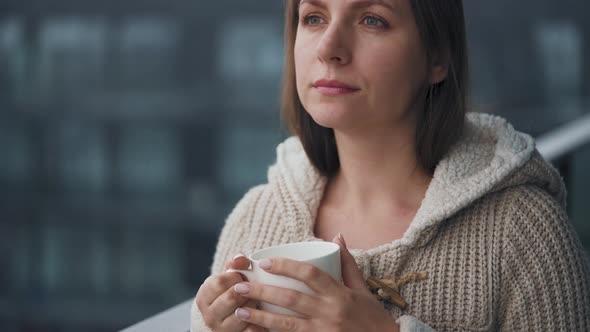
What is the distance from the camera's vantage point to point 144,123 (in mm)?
21531

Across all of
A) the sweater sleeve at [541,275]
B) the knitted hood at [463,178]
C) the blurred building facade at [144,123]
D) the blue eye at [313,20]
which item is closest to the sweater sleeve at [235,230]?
the knitted hood at [463,178]

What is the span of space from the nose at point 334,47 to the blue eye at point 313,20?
0.19ft

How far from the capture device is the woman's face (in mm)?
1006

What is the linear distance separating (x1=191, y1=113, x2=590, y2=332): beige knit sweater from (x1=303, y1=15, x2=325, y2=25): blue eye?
26 centimetres

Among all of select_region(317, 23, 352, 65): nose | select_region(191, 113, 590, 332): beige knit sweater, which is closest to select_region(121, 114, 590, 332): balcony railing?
select_region(191, 113, 590, 332): beige knit sweater

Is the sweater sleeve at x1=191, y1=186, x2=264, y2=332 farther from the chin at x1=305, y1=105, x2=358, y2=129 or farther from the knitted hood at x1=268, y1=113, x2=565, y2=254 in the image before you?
the chin at x1=305, y1=105, x2=358, y2=129

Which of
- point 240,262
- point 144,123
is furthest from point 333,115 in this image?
point 144,123

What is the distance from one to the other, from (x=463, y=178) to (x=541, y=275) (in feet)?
0.53

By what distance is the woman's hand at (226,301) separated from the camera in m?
0.85

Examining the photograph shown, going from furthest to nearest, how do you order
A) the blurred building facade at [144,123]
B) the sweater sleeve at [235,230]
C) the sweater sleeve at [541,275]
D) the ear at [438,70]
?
the blurred building facade at [144,123]
the sweater sleeve at [235,230]
the ear at [438,70]
the sweater sleeve at [541,275]

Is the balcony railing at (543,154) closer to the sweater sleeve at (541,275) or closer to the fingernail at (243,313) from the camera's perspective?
the fingernail at (243,313)

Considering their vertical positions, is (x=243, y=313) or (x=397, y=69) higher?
(x=397, y=69)

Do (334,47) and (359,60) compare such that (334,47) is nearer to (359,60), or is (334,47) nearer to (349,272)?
(359,60)

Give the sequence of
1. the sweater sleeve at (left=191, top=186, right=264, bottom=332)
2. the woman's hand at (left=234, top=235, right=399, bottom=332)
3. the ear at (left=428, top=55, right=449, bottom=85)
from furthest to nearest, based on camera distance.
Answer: the sweater sleeve at (left=191, top=186, right=264, bottom=332) < the ear at (left=428, top=55, right=449, bottom=85) < the woman's hand at (left=234, top=235, right=399, bottom=332)
